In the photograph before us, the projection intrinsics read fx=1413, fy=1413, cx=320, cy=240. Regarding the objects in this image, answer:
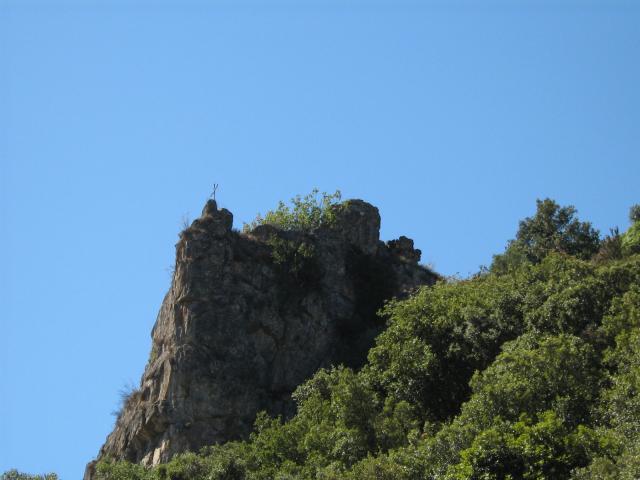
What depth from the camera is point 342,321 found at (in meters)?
53.2

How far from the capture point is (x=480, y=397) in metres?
39.7

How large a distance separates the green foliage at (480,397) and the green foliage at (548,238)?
7781 millimetres

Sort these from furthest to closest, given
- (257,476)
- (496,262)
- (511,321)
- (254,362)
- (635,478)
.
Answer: (496,262)
(254,362)
(511,321)
(257,476)
(635,478)

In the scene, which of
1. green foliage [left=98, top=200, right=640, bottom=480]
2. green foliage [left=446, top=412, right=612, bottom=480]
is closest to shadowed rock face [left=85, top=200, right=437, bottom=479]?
green foliage [left=98, top=200, right=640, bottom=480]

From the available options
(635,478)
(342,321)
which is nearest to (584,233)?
(342,321)

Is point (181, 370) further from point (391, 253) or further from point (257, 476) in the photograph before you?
point (391, 253)

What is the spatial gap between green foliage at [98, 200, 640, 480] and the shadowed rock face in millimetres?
1572

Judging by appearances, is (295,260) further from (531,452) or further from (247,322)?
(531,452)

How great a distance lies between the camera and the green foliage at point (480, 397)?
120 feet

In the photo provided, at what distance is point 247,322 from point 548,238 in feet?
57.7

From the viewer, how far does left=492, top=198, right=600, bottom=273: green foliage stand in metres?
60.4

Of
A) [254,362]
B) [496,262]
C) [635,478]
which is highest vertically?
[496,262]

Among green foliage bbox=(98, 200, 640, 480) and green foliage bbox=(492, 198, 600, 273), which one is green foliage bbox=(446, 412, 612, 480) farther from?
green foliage bbox=(492, 198, 600, 273)

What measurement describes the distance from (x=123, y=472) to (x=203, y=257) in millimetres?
11039
